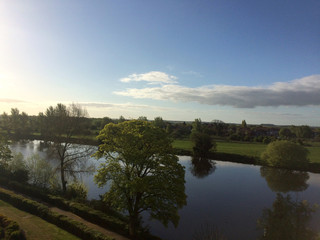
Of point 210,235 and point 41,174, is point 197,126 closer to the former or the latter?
point 41,174

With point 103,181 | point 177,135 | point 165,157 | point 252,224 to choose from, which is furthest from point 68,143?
point 177,135

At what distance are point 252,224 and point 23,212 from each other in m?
23.2

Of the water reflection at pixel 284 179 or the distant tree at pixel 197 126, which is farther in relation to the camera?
the distant tree at pixel 197 126

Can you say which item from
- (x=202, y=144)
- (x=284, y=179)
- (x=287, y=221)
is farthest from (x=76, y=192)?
(x=202, y=144)

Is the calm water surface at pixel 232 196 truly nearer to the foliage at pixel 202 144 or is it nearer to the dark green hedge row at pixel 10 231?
the foliage at pixel 202 144

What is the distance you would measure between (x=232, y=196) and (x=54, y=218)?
23.4 meters

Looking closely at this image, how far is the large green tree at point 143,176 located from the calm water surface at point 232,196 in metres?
3.67

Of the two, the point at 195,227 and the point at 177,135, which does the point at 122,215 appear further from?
the point at 177,135

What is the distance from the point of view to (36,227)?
17.2 m

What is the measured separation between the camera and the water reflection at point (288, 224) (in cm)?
1700

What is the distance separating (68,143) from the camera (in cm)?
3388

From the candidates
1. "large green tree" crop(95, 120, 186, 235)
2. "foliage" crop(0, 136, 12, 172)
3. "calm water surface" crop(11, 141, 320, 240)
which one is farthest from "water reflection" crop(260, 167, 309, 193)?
"foliage" crop(0, 136, 12, 172)

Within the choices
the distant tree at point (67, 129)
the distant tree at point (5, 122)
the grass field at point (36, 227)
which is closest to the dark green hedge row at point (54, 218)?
the grass field at point (36, 227)

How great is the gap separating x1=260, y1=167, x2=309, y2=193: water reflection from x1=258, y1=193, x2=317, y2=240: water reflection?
14.6 meters
